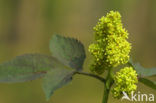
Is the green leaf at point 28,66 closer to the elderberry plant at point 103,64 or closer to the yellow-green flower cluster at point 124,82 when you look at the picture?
the elderberry plant at point 103,64

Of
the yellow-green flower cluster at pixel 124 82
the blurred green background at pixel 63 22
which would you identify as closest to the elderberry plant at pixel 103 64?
the yellow-green flower cluster at pixel 124 82

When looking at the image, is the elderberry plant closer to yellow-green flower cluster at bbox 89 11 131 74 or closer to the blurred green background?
yellow-green flower cluster at bbox 89 11 131 74

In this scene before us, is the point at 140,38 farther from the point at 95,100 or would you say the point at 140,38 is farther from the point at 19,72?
the point at 19,72

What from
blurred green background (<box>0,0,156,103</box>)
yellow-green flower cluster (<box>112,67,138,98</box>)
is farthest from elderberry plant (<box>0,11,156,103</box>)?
blurred green background (<box>0,0,156,103</box>)

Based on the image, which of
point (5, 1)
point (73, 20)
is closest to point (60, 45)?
point (5, 1)

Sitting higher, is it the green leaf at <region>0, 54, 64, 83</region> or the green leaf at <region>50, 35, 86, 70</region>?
the green leaf at <region>50, 35, 86, 70</region>

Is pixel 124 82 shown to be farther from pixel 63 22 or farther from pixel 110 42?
pixel 63 22
